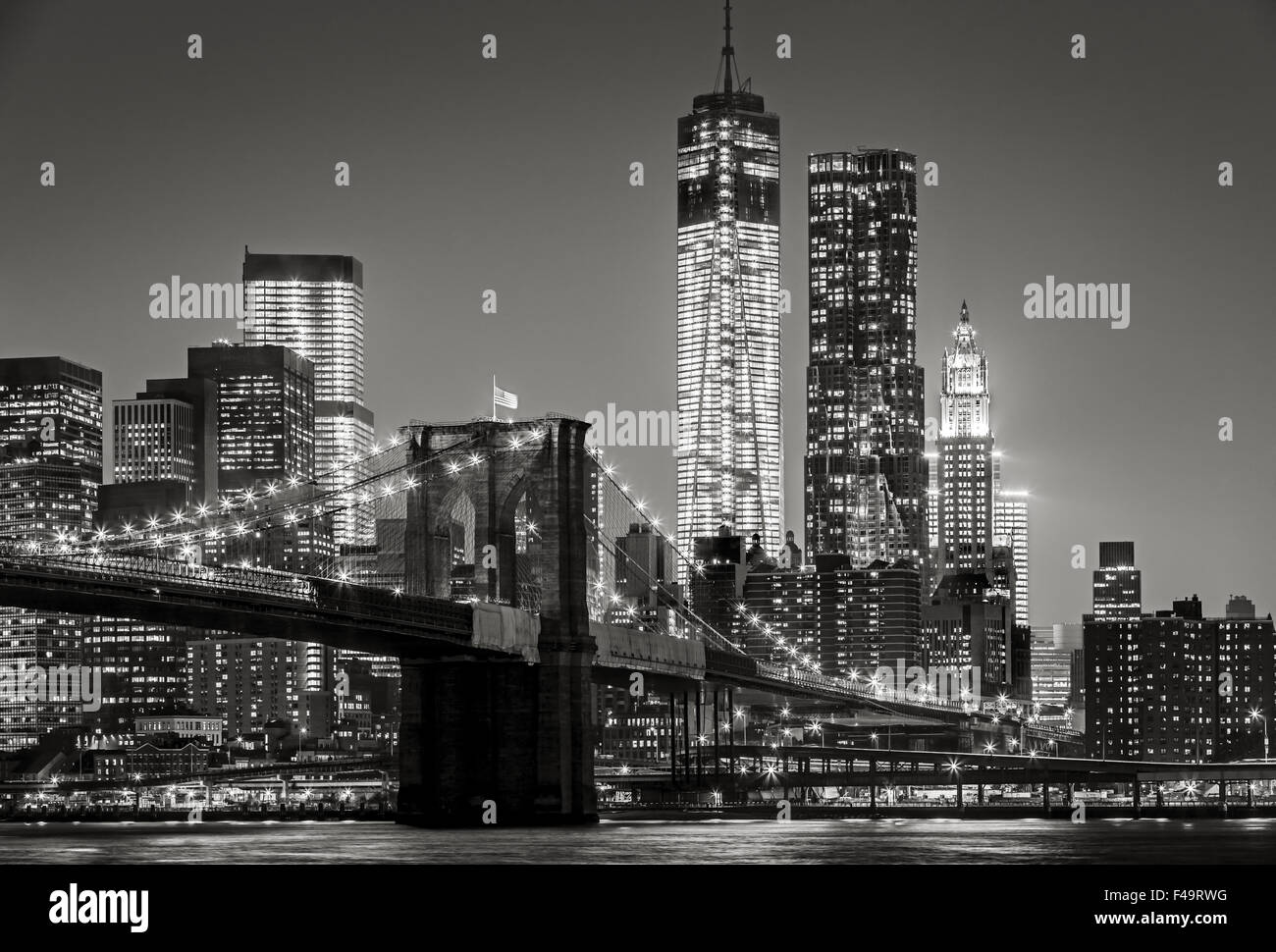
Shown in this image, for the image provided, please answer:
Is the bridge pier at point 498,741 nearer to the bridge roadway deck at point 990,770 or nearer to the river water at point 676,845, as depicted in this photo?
the river water at point 676,845

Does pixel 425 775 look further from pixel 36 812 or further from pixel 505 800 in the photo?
pixel 36 812

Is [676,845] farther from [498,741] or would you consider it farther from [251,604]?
[251,604]

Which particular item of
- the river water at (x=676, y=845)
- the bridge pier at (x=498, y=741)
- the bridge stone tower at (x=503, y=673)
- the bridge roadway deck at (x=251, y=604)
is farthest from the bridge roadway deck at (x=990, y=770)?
the bridge roadway deck at (x=251, y=604)

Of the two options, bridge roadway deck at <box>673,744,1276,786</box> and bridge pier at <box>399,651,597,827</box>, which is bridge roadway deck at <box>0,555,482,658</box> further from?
bridge roadway deck at <box>673,744,1276,786</box>
